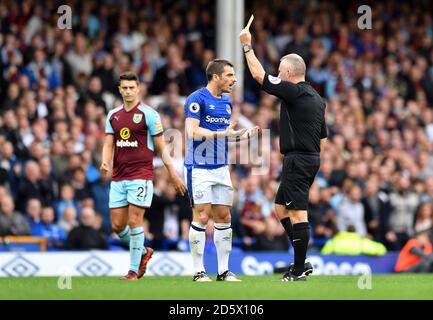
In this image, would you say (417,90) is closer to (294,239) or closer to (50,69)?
(50,69)

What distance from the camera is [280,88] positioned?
43.7 ft

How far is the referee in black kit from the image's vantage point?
13492 mm

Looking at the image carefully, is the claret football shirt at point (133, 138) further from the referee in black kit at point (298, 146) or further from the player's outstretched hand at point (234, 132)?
the referee in black kit at point (298, 146)

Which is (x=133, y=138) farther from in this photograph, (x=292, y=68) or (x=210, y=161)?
(x=292, y=68)

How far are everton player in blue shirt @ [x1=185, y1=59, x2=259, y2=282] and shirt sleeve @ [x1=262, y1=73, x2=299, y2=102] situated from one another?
652mm

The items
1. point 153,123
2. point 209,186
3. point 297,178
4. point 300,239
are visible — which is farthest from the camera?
point 153,123

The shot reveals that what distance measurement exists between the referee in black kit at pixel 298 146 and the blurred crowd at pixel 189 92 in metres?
6.49

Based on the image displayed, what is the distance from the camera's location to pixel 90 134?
21453mm

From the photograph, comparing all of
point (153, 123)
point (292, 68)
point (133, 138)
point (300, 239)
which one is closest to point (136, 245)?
point (133, 138)

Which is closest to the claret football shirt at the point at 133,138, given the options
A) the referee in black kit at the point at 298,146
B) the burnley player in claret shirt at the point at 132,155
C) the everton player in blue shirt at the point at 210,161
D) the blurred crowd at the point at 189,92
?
the burnley player in claret shirt at the point at 132,155

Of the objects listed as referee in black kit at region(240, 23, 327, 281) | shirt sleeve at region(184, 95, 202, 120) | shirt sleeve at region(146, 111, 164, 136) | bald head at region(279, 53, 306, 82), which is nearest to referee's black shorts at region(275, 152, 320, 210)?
referee in black kit at region(240, 23, 327, 281)

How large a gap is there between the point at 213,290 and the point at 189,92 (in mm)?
12473

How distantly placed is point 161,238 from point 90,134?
2.60 m
